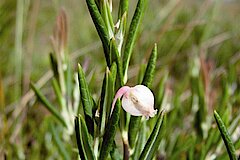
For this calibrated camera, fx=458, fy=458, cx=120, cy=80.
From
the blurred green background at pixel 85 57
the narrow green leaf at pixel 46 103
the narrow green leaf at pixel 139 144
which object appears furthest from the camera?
the blurred green background at pixel 85 57

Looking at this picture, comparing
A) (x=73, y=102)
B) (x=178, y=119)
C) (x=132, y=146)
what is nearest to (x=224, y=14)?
(x=178, y=119)

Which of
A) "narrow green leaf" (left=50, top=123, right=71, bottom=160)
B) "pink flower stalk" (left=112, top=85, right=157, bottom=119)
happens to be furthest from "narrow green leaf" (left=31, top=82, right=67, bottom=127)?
"pink flower stalk" (left=112, top=85, right=157, bottom=119)

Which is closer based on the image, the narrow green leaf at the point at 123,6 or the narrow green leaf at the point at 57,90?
the narrow green leaf at the point at 123,6

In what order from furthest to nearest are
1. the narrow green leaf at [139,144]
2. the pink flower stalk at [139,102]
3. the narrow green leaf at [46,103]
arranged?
the narrow green leaf at [46,103] → the narrow green leaf at [139,144] → the pink flower stalk at [139,102]

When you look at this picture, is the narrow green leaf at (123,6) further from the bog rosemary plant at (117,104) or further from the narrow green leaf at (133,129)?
the narrow green leaf at (133,129)

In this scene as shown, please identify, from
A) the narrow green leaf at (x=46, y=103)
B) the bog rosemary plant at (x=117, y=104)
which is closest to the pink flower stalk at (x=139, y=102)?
the bog rosemary plant at (x=117, y=104)

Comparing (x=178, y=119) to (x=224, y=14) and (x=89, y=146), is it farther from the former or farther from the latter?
(x=224, y=14)

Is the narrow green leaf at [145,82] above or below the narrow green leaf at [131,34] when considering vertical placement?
below

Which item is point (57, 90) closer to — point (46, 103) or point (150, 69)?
point (46, 103)
